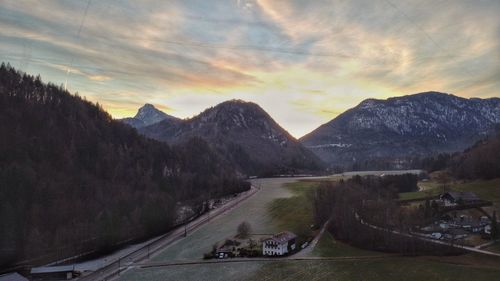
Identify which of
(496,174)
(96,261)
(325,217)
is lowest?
(96,261)

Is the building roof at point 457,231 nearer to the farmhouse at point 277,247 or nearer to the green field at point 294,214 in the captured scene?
the green field at point 294,214

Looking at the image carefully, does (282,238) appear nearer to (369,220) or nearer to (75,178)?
(369,220)

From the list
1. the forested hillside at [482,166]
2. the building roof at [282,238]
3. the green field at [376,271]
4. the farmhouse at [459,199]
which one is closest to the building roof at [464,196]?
the farmhouse at [459,199]

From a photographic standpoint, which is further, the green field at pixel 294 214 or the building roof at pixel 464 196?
the building roof at pixel 464 196

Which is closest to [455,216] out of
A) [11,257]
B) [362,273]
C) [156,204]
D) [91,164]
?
[362,273]

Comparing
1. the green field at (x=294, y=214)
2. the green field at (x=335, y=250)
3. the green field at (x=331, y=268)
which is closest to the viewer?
the green field at (x=331, y=268)

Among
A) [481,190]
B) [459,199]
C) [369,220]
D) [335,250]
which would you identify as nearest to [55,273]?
[335,250]

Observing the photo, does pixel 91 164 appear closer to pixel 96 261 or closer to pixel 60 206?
pixel 60 206
